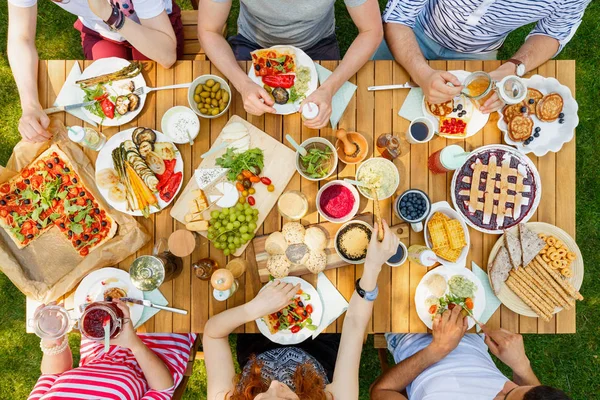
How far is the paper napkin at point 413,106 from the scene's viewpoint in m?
2.41

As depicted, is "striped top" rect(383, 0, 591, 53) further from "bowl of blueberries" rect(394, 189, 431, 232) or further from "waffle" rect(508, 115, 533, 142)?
"bowl of blueberries" rect(394, 189, 431, 232)

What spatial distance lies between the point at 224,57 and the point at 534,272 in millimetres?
2148

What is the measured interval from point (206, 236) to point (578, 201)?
3.40 metres

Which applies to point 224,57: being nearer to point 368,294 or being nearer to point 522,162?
point 368,294

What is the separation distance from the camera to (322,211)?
230cm

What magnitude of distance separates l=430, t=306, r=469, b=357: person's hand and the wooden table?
0.09 meters

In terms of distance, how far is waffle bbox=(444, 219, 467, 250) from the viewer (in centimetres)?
225

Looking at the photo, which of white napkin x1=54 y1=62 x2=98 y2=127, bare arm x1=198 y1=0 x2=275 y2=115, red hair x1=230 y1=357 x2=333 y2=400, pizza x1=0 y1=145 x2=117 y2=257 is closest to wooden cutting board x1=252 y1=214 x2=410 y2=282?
red hair x1=230 y1=357 x2=333 y2=400

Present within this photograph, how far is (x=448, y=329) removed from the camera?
2.27 metres

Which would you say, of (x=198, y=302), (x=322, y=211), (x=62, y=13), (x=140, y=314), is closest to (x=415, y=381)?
(x=322, y=211)

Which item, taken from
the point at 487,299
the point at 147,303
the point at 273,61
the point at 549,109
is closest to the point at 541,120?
the point at 549,109

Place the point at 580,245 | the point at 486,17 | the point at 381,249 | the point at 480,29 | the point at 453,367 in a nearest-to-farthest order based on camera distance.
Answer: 1. the point at 381,249
2. the point at 453,367
3. the point at 486,17
4. the point at 480,29
5. the point at 580,245

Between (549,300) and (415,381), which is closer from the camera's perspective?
(549,300)

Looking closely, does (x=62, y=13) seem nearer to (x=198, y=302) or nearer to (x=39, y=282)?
(x=39, y=282)
